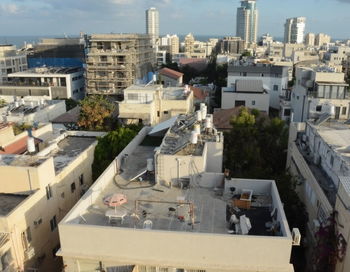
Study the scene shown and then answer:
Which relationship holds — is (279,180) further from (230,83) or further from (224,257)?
(230,83)

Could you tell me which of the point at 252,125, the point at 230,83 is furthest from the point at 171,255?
the point at 230,83

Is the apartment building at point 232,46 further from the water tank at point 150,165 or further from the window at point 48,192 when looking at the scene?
the window at point 48,192

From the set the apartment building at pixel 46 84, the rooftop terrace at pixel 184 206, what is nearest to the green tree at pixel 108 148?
the rooftop terrace at pixel 184 206

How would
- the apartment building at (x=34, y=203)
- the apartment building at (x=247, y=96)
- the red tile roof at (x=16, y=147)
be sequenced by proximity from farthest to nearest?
the apartment building at (x=247, y=96) → the red tile roof at (x=16, y=147) → the apartment building at (x=34, y=203)

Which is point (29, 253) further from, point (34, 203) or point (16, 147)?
point (16, 147)

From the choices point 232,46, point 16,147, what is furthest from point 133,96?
point 232,46

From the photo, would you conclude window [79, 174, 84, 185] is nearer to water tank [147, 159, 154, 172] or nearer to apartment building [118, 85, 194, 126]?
water tank [147, 159, 154, 172]

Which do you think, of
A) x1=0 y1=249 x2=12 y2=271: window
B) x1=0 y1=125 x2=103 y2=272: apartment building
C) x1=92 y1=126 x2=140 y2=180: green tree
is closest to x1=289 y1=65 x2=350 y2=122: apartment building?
x1=92 y1=126 x2=140 y2=180: green tree
